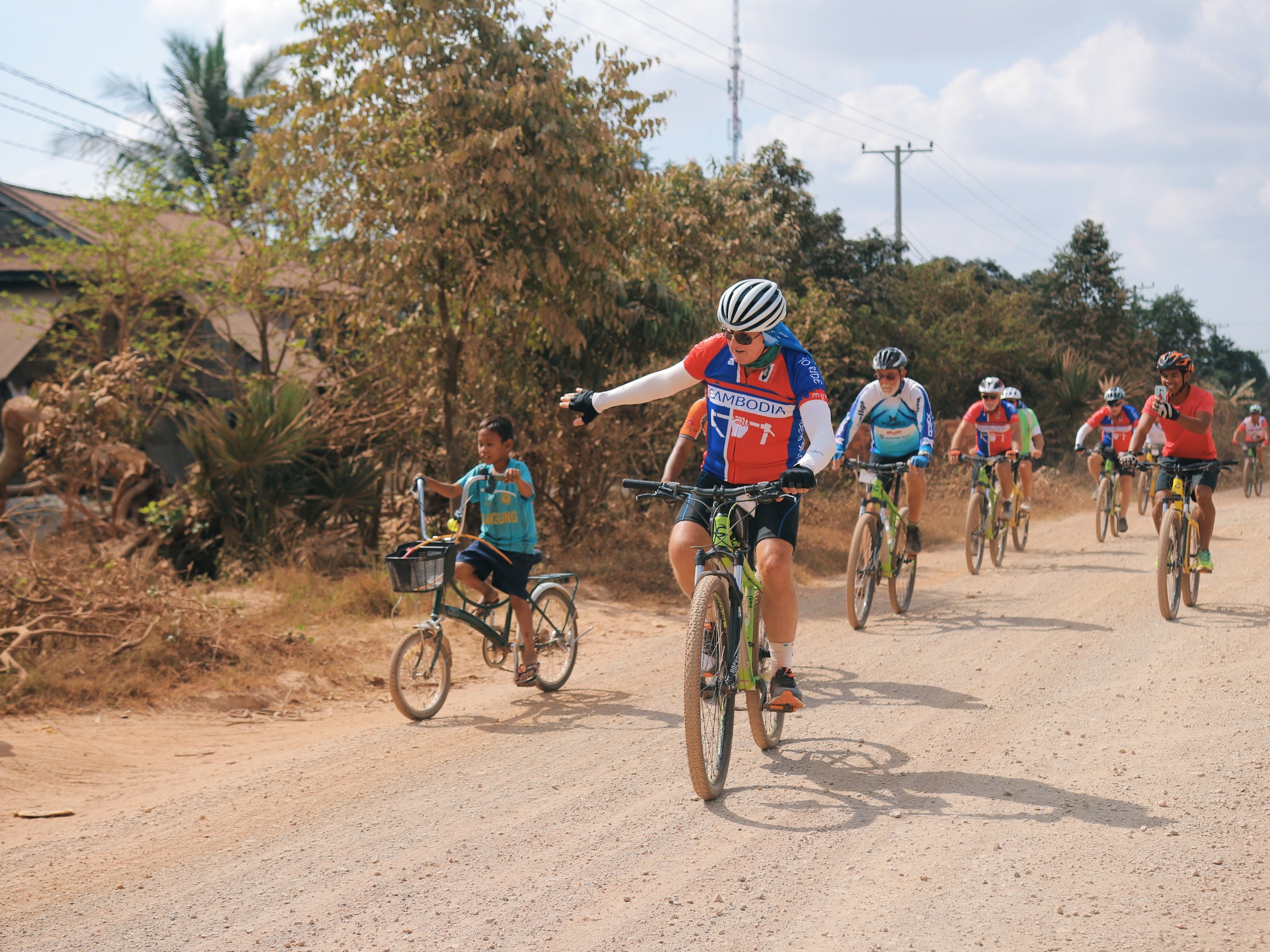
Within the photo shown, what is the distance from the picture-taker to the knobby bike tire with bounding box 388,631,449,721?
664 cm

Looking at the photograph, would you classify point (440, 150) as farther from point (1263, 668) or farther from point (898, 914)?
point (898, 914)

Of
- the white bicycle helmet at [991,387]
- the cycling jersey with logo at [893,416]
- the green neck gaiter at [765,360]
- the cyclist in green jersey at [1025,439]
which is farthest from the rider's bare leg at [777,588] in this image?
the cyclist in green jersey at [1025,439]

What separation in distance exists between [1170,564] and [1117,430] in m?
7.37

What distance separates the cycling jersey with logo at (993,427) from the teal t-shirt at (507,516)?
297 inches

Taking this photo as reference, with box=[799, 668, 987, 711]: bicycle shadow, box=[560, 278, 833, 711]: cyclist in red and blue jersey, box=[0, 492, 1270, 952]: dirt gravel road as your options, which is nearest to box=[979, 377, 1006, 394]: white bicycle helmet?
box=[0, 492, 1270, 952]: dirt gravel road

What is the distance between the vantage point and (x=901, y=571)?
9.95 m

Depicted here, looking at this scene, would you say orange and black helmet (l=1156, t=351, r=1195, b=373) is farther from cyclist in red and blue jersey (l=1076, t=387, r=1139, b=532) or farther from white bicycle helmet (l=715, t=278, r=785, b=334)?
cyclist in red and blue jersey (l=1076, t=387, r=1139, b=532)

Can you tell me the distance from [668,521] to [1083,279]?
83.4 feet

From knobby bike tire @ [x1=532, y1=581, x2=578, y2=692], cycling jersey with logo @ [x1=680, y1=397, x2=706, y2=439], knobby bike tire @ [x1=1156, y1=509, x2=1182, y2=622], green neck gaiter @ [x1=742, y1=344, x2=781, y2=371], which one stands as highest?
green neck gaiter @ [x1=742, y1=344, x2=781, y2=371]

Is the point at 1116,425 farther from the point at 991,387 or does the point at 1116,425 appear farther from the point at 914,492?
the point at 914,492

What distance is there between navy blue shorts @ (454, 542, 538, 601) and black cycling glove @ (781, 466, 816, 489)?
272 centimetres

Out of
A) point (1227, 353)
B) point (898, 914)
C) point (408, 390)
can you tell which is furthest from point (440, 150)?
point (1227, 353)

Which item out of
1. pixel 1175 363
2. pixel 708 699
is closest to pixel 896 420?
pixel 1175 363

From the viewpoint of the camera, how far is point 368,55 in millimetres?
11562
